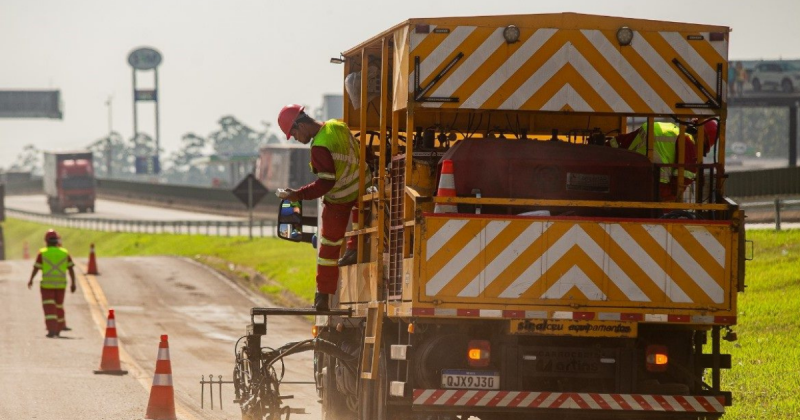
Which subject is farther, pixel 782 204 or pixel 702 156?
pixel 782 204

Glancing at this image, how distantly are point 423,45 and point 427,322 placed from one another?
6.24ft

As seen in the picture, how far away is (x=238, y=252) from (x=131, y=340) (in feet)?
63.5

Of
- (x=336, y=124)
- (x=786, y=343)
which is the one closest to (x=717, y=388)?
(x=336, y=124)

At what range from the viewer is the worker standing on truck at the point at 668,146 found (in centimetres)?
1104

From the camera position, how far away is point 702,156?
10.6 metres

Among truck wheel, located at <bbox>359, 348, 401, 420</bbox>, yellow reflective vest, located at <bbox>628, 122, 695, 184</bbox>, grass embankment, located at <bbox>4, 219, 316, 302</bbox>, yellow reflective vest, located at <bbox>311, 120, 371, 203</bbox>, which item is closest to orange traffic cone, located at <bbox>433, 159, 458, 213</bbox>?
truck wheel, located at <bbox>359, 348, 401, 420</bbox>

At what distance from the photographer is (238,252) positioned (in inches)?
1671

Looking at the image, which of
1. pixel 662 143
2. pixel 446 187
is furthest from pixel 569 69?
pixel 662 143

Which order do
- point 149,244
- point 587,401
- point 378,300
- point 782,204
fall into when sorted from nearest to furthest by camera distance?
1. point 587,401
2. point 378,300
3. point 782,204
4. point 149,244

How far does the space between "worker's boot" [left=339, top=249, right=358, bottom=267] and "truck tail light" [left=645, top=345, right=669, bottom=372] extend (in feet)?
9.34

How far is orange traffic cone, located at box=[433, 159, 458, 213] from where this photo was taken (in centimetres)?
937

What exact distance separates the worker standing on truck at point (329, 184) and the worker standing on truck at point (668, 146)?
2.31 m

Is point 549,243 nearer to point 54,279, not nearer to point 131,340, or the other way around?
point 131,340

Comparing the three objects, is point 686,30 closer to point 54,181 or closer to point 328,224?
point 328,224
